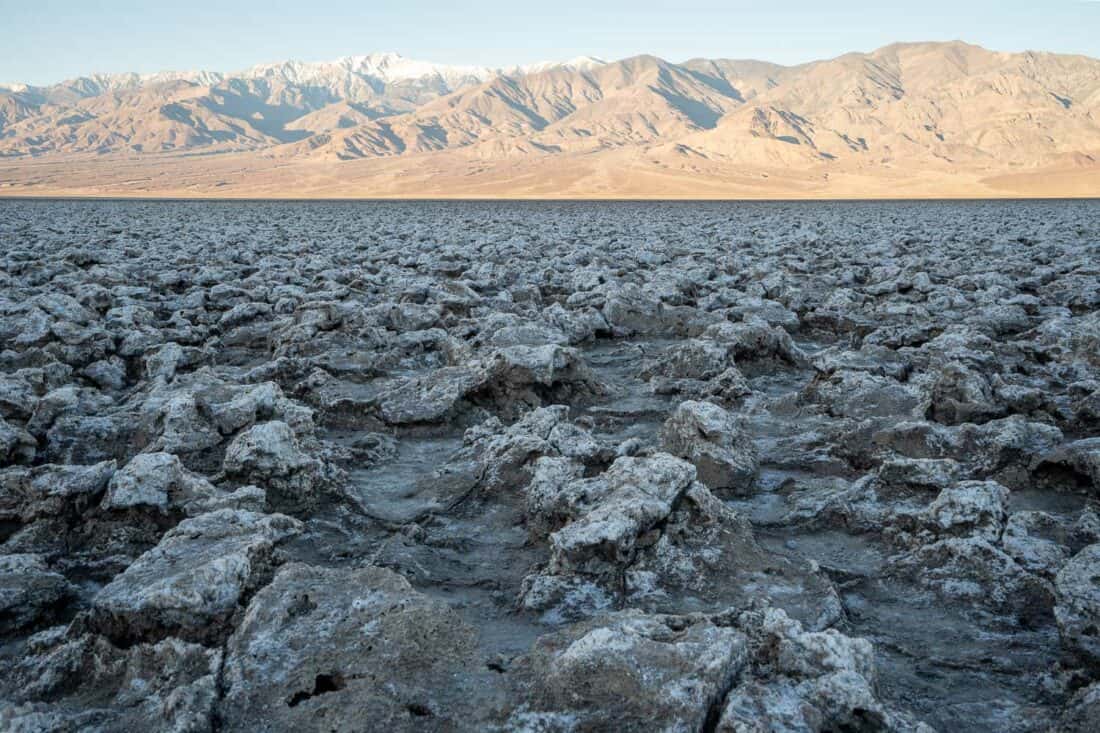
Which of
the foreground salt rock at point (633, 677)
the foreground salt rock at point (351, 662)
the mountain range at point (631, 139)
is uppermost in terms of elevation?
the mountain range at point (631, 139)

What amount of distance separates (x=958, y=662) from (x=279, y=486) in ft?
7.14

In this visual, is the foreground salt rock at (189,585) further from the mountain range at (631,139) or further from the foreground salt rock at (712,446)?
the mountain range at (631,139)

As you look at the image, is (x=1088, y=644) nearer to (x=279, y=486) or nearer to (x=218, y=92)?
(x=279, y=486)

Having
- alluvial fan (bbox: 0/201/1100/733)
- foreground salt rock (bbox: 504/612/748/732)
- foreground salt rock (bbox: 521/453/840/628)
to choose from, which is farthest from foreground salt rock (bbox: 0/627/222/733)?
foreground salt rock (bbox: 521/453/840/628)

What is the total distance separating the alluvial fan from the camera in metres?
1.79

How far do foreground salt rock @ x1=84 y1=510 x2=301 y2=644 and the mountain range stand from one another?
42.4 meters

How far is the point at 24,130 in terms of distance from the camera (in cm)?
13638

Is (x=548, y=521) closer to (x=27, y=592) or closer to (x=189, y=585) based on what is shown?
(x=189, y=585)

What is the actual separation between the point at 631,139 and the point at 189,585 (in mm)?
111374

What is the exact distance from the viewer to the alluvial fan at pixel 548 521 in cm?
179

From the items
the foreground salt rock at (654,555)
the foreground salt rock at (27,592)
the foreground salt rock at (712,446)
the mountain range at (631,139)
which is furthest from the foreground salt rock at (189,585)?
the mountain range at (631,139)

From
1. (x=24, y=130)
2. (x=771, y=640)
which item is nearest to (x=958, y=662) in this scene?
(x=771, y=640)

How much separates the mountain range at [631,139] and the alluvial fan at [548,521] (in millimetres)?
39558

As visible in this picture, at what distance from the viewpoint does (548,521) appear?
2742mm
